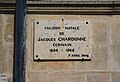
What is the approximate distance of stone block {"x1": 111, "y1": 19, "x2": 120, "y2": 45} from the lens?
13.3 feet

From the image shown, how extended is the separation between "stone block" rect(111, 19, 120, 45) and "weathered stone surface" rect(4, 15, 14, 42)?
1.14 m

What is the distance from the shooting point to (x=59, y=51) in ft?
13.2

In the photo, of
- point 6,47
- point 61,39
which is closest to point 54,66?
point 61,39

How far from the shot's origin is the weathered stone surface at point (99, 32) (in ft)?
13.3

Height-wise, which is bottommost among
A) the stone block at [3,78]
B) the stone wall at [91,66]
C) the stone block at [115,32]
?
the stone block at [3,78]

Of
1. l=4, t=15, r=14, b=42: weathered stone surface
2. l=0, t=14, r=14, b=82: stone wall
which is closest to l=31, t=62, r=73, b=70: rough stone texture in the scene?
l=0, t=14, r=14, b=82: stone wall

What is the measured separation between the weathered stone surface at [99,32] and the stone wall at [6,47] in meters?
0.93

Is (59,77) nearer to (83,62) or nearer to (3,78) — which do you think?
(83,62)

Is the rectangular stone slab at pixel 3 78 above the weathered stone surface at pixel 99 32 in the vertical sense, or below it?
below

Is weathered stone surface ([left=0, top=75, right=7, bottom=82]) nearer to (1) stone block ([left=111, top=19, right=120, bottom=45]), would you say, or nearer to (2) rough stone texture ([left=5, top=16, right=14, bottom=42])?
(2) rough stone texture ([left=5, top=16, right=14, bottom=42])

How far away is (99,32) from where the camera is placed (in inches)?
159

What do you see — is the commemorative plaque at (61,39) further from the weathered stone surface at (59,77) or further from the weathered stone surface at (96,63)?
the weathered stone surface at (59,77)

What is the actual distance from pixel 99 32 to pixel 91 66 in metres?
0.40

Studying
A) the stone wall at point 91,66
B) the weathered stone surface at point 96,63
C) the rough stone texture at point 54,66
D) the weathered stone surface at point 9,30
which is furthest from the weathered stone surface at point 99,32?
the weathered stone surface at point 9,30
